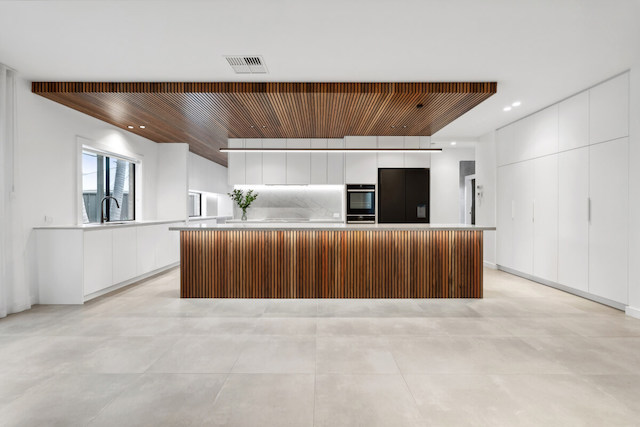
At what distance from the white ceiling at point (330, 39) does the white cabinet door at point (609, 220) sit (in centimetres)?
93

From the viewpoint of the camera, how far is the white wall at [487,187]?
6.55 meters

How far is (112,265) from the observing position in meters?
4.77

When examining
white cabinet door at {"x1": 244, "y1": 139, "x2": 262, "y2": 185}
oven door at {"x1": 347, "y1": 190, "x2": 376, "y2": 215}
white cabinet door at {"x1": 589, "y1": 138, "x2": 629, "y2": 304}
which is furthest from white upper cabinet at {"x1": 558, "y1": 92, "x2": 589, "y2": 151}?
white cabinet door at {"x1": 244, "y1": 139, "x2": 262, "y2": 185}

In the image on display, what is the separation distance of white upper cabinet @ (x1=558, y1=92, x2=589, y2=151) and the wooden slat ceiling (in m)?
1.28

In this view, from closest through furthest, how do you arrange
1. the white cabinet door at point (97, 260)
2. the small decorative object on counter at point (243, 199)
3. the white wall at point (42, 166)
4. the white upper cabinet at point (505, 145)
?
the white wall at point (42, 166) < the white cabinet door at point (97, 260) < the white upper cabinet at point (505, 145) < the small decorative object on counter at point (243, 199)

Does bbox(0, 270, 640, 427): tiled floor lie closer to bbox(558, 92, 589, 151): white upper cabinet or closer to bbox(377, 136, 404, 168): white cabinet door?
bbox(558, 92, 589, 151): white upper cabinet

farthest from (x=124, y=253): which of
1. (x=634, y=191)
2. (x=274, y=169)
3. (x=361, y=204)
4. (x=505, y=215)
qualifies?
(x=634, y=191)

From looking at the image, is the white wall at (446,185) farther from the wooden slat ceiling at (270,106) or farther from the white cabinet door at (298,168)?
the white cabinet door at (298,168)

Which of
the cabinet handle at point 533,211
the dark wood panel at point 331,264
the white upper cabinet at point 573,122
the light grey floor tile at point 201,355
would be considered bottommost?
the light grey floor tile at point 201,355

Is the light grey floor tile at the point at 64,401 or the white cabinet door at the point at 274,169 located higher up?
the white cabinet door at the point at 274,169

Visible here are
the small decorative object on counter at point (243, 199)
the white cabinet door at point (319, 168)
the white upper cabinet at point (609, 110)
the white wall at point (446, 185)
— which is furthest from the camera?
the white wall at point (446, 185)

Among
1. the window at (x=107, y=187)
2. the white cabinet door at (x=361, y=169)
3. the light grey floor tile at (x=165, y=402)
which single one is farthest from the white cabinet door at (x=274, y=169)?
the light grey floor tile at (x=165, y=402)

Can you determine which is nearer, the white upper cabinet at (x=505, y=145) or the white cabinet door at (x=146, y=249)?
the white cabinet door at (x=146, y=249)

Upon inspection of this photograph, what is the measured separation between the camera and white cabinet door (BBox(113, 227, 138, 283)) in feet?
15.9
